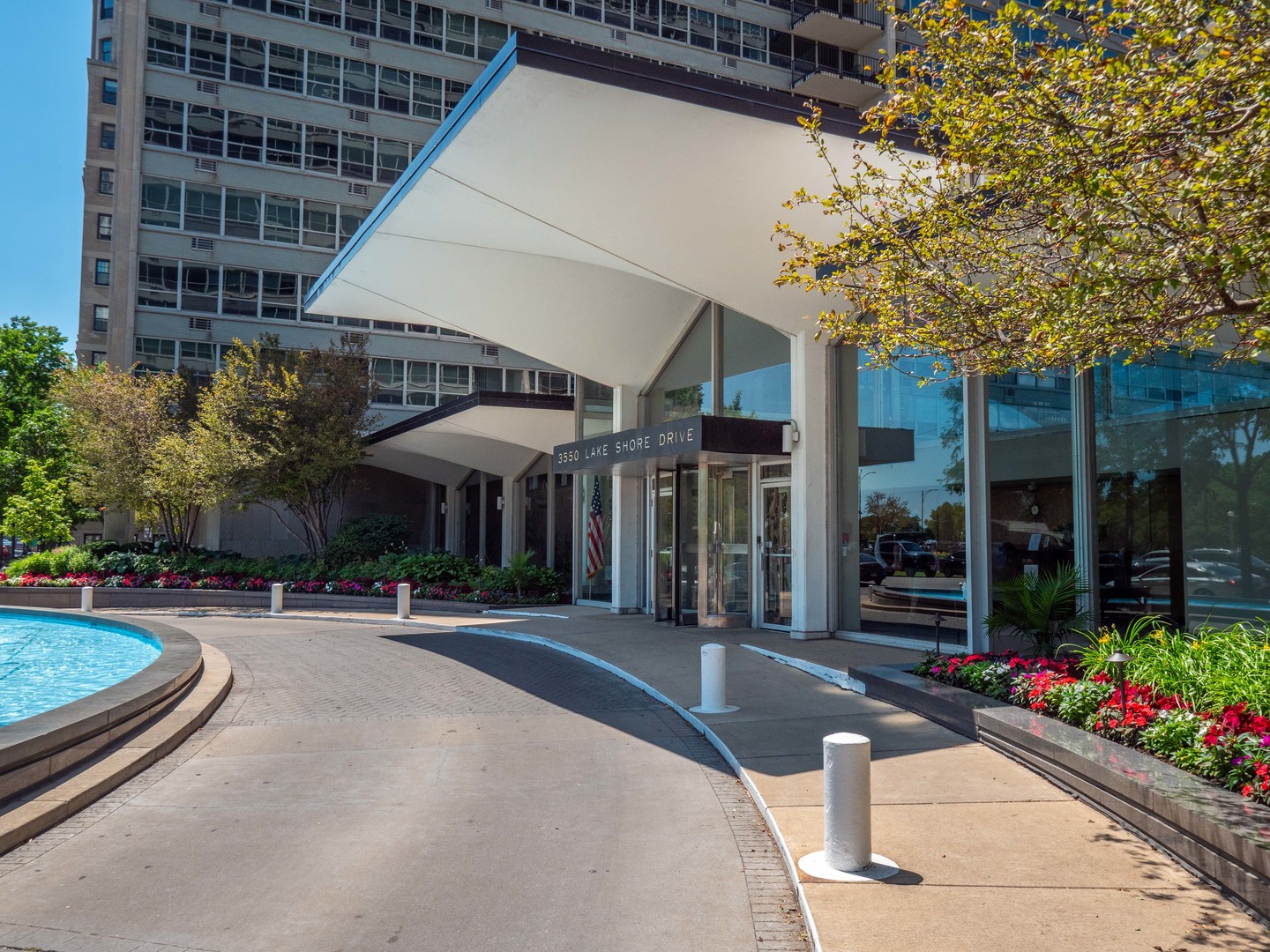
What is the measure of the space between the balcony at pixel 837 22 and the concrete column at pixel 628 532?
1236 inches

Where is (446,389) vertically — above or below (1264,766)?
above

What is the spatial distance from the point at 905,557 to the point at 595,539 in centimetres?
973

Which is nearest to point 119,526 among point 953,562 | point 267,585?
point 267,585

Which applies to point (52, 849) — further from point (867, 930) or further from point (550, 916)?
point (867, 930)

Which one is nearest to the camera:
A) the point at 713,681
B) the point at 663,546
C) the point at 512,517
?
the point at 713,681

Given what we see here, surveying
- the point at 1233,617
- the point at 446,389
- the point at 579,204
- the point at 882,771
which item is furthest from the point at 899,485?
the point at 446,389

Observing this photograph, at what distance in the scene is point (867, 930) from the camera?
4523mm

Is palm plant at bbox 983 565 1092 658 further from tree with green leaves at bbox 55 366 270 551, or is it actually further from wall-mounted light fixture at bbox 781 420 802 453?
tree with green leaves at bbox 55 366 270 551

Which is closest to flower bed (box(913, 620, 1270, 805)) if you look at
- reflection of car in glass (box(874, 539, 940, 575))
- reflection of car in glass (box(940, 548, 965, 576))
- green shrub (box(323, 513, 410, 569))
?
reflection of car in glass (box(940, 548, 965, 576))

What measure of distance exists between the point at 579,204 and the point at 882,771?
887 centimetres

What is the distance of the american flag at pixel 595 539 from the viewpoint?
2255 cm

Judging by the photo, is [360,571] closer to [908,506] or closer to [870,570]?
[870,570]

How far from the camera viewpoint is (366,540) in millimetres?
28109

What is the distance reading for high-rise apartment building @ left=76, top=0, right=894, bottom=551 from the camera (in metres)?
38.2
